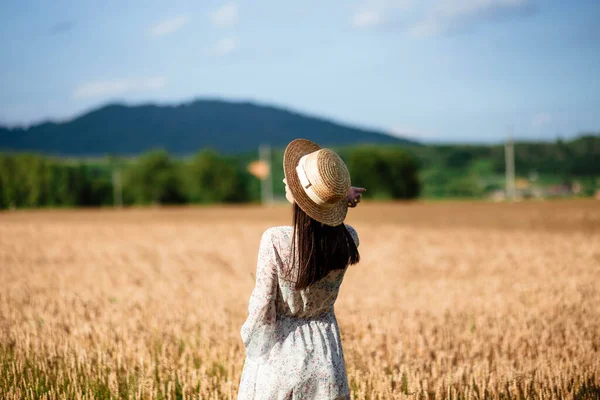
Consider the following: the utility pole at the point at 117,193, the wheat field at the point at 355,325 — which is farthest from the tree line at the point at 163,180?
the wheat field at the point at 355,325

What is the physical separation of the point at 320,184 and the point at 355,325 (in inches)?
155

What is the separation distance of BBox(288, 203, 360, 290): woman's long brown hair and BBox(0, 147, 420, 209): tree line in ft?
241

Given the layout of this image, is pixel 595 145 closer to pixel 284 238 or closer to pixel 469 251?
pixel 469 251

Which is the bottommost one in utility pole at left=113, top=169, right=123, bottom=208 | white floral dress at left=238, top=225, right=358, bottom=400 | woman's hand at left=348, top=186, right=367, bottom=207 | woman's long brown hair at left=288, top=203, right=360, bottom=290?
utility pole at left=113, top=169, right=123, bottom=208

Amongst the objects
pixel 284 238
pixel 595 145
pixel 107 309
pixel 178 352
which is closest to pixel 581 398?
pixel 284 238

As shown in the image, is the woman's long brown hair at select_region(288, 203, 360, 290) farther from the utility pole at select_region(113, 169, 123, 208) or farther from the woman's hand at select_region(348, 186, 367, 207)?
the utility pole at select_region(113, 169, 123, 208)

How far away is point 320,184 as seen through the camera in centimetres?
308

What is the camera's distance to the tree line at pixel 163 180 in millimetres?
74625

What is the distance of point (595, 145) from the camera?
63.8 m

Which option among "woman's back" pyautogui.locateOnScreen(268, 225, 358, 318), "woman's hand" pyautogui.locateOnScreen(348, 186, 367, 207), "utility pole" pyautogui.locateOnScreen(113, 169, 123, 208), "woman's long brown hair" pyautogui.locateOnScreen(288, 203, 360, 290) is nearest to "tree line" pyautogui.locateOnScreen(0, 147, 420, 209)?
"utility pole" pyautogui.locateOnScreen(113, 169, 123, 208)

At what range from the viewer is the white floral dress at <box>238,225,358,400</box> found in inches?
126

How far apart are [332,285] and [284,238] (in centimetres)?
41

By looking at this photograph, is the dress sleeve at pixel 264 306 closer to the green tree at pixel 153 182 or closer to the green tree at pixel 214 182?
the green tree at pixel 214 182

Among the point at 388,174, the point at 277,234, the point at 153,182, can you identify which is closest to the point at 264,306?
the point at 277,234
